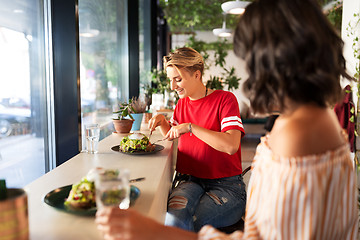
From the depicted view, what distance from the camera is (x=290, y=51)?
2.52 feet

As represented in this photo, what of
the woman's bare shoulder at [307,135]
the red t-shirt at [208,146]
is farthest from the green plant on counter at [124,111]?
the woman's bare shoulder at [307,135]

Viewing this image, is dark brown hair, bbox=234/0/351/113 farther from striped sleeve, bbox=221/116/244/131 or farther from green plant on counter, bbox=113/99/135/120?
green plant on counter, bbox=113/99/135/120

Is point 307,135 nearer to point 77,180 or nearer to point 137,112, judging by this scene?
point 77,180

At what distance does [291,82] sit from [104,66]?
2.57 metres

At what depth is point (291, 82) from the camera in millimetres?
797

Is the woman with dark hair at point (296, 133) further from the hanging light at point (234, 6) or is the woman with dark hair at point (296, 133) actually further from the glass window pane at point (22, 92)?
the hanging light at point (234, 6)

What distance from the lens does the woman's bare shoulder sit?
79 cm

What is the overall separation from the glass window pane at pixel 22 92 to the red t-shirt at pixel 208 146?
0.87 m

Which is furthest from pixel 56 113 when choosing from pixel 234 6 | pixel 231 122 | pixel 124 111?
pixel 234 6

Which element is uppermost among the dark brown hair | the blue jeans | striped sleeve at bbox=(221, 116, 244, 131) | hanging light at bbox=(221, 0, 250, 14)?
hanging light at bbox=(221, 0, 250, 14)

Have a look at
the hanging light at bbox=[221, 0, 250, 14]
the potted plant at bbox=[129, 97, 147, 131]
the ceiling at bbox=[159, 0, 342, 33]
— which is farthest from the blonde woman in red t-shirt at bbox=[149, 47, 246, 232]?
the ceiling at bbox=[159, 0, 342, 33]

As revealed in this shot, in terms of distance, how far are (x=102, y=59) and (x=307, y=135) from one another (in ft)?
8.43

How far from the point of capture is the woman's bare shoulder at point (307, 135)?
79 cm

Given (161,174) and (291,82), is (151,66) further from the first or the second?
(291,82)
